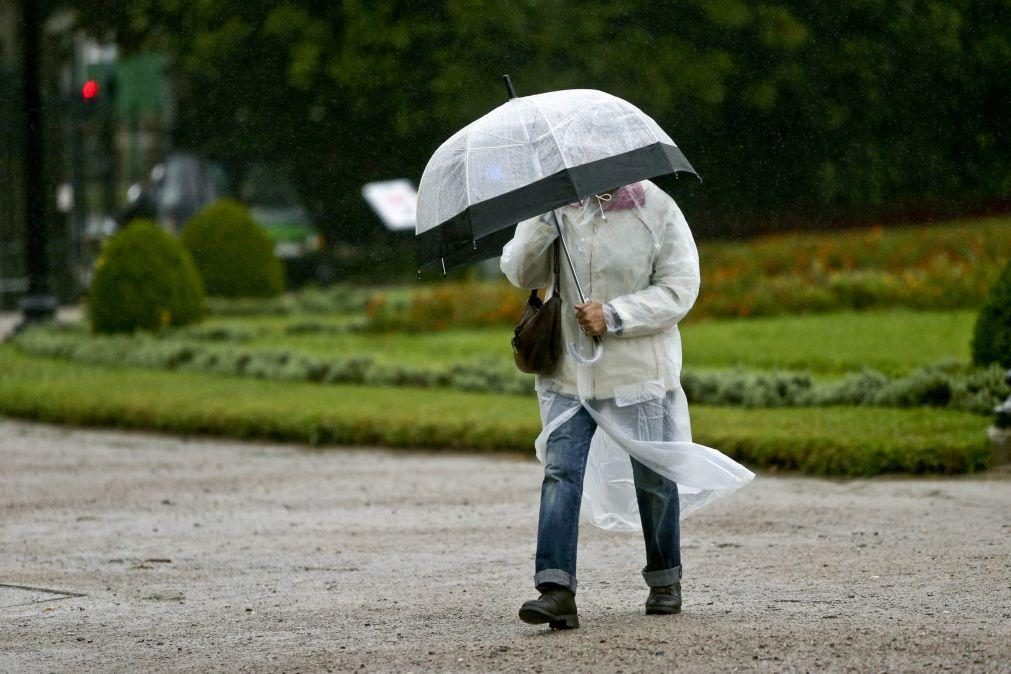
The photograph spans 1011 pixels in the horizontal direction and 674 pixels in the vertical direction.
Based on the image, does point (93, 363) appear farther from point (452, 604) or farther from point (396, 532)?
point (452, 604)

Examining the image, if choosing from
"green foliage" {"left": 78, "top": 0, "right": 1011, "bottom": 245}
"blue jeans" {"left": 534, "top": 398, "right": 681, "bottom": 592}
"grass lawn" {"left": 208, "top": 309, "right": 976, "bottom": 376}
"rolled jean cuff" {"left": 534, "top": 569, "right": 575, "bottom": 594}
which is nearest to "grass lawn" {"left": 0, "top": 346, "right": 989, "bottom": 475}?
"grass lawn" {"left": 208, "top": 309, "right": 976, "bottom": 376}

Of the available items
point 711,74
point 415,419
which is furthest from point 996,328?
point 711,74

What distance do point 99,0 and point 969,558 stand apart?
19.2 meters

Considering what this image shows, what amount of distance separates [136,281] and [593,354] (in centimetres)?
1258

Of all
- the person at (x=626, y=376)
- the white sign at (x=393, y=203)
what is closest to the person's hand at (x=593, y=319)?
the person at (x=626, y=376)

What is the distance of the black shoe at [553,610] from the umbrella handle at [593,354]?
2.31 feet

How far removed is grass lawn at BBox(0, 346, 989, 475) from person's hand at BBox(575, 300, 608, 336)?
3.77m

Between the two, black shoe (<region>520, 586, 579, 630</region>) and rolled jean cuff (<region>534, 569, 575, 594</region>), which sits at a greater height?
rolled jean cuff (<region>534, 569, 575, 594</region>)

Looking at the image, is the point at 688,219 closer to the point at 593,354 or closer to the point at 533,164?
the point at 593,354

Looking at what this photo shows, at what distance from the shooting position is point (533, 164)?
192 inches

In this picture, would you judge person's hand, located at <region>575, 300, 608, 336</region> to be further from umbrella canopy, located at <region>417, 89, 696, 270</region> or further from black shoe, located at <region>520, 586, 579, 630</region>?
black shoe, located at <region>520, 586, 579, 630</region>

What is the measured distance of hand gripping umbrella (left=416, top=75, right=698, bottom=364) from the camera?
484 cm

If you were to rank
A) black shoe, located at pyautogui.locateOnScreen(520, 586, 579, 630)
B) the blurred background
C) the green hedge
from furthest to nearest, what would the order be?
the blurred background, the green hedge, black shoe, located at pyautogui.locateOnScreen(520, 586, 579, 630)

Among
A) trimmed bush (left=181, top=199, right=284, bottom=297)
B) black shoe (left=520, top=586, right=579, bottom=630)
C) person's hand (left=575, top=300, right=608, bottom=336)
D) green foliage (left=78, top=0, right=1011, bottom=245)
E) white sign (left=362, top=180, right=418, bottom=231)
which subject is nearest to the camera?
black shoe (left=520, top=586, right=579, bottom=630)
